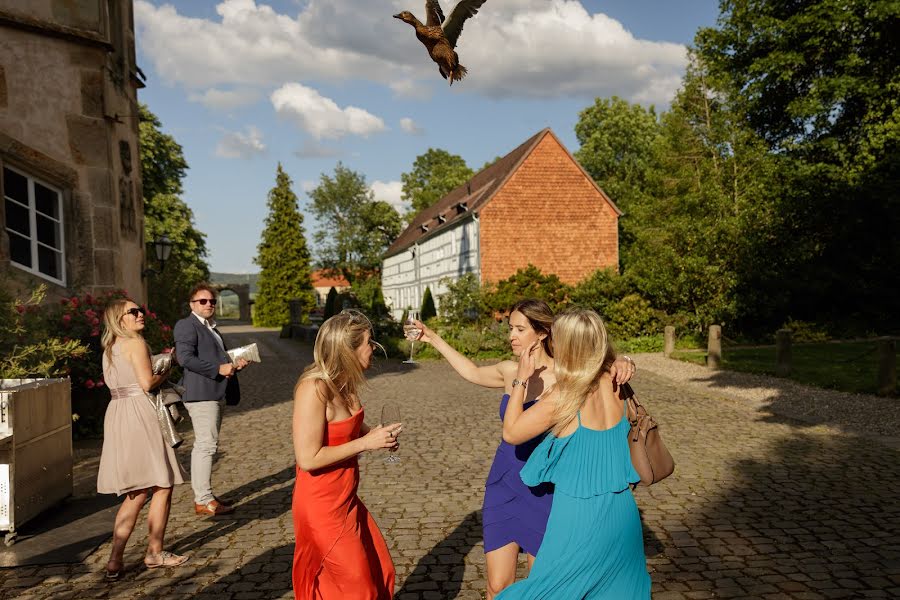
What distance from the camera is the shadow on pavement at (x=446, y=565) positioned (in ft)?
14.0

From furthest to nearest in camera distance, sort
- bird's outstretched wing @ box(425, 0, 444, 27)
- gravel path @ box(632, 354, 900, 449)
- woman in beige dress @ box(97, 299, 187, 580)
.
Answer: gravel path @ box(632, 354, 900, 449) → bird's outstretched wing @ box(425, 0, 444, 27) → woman in beige dress @ box(97, 299, 187, 580)

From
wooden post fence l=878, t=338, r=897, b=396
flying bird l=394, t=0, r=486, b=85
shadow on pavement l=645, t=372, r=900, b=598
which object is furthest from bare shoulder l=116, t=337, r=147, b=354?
wooden post fence l=878, t=338, r=897, b=396

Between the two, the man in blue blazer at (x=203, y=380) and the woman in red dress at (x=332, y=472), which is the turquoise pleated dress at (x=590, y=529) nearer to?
the woman in red dress at (x=332, y=472)

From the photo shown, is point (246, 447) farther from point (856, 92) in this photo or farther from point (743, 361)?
point (856, 92)

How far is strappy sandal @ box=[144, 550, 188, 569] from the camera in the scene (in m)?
4.63

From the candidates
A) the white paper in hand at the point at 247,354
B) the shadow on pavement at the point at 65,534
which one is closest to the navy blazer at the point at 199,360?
the white paper in hand at the point at 247,354

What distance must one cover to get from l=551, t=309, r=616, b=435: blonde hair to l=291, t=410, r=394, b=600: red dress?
38.3 inches

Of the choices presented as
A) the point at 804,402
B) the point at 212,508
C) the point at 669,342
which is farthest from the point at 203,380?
the point at 669,342

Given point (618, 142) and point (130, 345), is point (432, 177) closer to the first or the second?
point (618, 142)

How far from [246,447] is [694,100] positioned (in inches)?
1204

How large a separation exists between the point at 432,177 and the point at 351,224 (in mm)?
9440

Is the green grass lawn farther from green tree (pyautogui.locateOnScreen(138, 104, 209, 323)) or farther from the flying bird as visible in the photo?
green tree (pyautogui.locateOnScreen(138, 104, 209, 323))

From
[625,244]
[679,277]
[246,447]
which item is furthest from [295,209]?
[246,447]

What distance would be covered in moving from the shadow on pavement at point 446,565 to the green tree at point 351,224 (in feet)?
195
